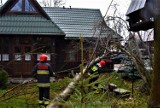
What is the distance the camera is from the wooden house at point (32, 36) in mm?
21500

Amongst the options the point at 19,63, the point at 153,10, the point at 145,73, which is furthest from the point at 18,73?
the point at 153,10

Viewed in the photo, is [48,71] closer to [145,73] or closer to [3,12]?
[145,73]

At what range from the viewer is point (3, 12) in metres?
22.7

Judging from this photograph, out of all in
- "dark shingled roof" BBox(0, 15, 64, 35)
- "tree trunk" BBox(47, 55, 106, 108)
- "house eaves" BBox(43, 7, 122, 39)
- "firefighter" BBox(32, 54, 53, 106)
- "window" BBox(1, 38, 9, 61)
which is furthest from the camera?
"house eaves" BBox(43, 7, 122, 39)

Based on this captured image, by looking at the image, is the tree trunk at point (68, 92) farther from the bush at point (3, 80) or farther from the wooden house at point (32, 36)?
the wooden house at point (32, 36)

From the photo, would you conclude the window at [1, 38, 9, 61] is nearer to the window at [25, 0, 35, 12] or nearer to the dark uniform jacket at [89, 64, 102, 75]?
the window at [25, 0, 35, 12]

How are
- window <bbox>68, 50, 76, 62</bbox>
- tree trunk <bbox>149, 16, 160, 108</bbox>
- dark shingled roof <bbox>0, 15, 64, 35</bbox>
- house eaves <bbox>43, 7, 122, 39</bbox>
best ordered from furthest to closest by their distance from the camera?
→ house eaves <bbox>43, 7, 122, 39</bbox>, window <bbox>68, 50, 76, 62</bbox>, dark shingled roof <bbox>0, 15, 64, 35</bbox>, tree trunk <bbox>149, 16, 160, 108</bbox>

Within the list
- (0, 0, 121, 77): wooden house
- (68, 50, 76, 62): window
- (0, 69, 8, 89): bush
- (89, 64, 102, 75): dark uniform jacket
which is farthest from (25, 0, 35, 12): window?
(89, 64, 102, 75): dark uniform jacket

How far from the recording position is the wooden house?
2150cm

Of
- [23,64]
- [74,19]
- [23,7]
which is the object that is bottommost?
[23,64]

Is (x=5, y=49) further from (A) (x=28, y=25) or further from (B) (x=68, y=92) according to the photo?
(B) (x=68, y=92)

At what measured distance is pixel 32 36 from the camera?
22.0m

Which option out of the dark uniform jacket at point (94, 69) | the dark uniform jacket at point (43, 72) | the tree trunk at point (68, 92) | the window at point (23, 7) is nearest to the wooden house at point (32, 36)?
the window at point (23, 7)

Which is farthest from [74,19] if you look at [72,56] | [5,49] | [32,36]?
[5,49]
